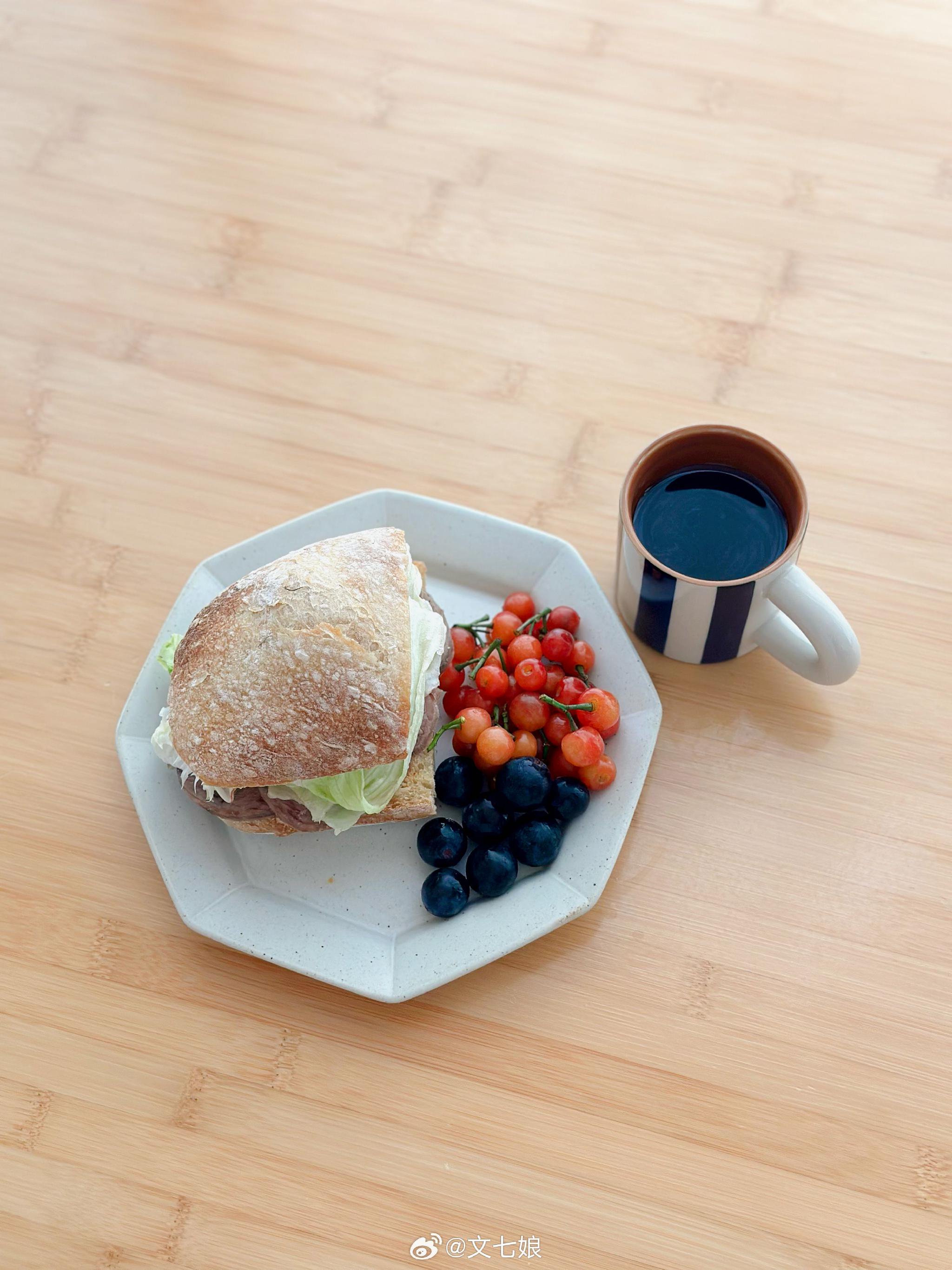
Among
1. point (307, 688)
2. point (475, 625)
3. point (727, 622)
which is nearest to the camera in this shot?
point (307, 688)

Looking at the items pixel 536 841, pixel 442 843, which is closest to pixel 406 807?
pixel 442 843

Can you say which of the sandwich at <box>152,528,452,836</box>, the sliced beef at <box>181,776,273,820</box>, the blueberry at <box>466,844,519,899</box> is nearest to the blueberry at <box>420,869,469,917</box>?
the blueberry at <box>466,844,519,899</box>

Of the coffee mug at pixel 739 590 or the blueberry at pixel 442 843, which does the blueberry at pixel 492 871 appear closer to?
the blueberry at pixel 442 843

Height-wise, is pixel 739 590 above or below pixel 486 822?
above

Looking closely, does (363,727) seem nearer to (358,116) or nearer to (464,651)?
(464,651)

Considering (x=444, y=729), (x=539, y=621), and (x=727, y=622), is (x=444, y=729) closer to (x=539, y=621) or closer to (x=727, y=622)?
(x=539, y=621)

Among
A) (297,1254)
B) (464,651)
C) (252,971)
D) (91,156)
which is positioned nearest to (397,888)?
(252,971)

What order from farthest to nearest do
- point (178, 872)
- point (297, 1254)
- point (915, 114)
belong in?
point (915, 114), point (178, 872), point (297, 1254)

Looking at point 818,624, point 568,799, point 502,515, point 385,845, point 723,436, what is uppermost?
point 723,436
